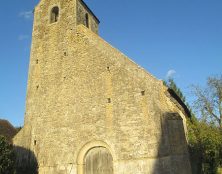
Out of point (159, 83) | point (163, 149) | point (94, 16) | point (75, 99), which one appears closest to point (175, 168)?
point (163, 149)

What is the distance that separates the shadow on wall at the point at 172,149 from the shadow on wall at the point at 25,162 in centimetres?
641

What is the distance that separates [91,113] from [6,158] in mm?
4558

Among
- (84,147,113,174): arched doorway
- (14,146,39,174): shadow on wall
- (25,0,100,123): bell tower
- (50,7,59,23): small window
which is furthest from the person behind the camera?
(50,7,59,23): small window

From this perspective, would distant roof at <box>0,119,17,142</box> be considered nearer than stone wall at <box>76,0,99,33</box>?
No

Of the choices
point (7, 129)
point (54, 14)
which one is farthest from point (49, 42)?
point (7, 129)

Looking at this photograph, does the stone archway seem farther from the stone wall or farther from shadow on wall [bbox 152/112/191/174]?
the stone wall

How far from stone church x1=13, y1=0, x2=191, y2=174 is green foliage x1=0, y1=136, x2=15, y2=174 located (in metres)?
1.32

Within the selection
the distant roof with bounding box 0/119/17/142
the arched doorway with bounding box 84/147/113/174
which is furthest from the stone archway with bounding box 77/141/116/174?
the distant roof with bounding box 0/119/17/142

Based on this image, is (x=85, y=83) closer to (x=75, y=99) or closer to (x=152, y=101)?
(x=75, y=99)

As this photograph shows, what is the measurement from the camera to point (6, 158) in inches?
460

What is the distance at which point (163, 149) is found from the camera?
10508 mm

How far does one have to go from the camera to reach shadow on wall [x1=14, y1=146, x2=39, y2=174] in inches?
509

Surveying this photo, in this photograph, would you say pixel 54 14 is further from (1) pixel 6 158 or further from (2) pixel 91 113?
(1) pixel 6 158

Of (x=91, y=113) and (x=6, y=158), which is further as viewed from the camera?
(x=91, y=113)
